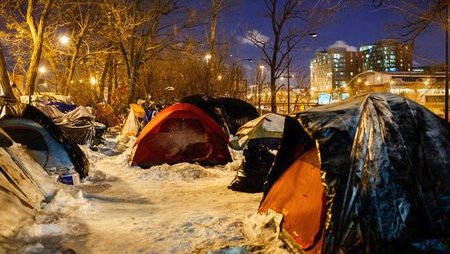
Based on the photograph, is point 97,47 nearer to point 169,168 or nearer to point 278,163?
point 169,168

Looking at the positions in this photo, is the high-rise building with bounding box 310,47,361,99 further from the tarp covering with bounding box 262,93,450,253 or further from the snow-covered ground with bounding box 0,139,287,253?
the tarp covering with bounding box 262,93,450,253

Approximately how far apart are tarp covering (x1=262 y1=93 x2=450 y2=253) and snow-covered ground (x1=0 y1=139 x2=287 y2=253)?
4.43 feet

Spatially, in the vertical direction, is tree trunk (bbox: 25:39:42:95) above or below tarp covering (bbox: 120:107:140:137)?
above

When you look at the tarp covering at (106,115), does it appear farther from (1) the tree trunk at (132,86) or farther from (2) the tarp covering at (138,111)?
(2) the tarp covering at (138,111)

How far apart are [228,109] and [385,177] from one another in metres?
14.4

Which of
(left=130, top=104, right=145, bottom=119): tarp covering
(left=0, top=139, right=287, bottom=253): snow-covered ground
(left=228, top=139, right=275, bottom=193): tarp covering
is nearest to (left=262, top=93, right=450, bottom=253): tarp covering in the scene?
(left=0, top=139, right=287, bottom=253): snow-covered ground

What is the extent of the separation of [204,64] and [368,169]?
33178mm

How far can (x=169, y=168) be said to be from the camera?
471 inches

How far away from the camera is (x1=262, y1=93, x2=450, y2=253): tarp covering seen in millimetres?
4594

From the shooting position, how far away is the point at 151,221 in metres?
7.22

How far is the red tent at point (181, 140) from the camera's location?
12.7 meters

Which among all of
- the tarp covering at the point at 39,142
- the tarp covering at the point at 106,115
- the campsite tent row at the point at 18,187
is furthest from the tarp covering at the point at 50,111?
A: the campsite tent row at the point at 18,187

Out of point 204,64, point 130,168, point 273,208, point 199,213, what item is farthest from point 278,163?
point 204,64

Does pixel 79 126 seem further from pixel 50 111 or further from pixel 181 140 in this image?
pixel 181 140
